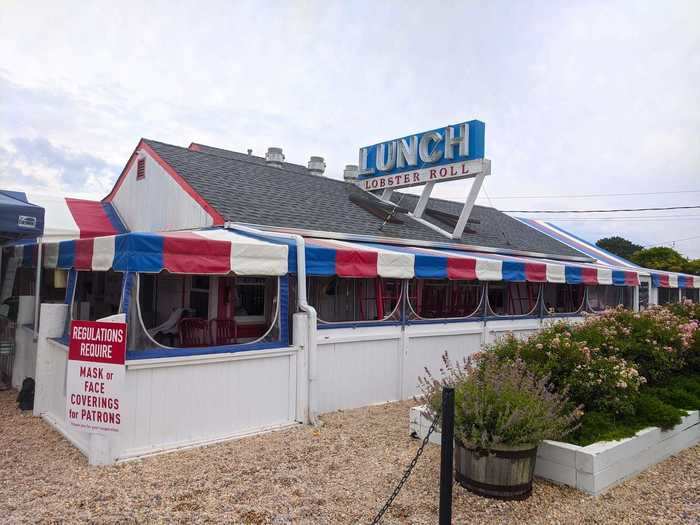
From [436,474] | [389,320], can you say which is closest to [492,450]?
[436,474]

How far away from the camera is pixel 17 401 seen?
24.5ft

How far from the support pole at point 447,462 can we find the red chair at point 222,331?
18.3 feet

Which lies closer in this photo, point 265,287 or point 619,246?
point 265,287

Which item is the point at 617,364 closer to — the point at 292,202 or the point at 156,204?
the point at 292,202

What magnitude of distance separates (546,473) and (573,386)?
3.40 feet

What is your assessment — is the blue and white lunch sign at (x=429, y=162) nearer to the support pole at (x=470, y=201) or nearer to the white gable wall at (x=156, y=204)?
the support pole at (x=470, y=201)

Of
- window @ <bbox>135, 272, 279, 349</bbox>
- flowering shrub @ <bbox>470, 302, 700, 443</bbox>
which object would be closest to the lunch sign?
window @ <bbox>135, 272, 279, 349</bbox>

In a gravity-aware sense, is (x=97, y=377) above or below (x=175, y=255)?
below

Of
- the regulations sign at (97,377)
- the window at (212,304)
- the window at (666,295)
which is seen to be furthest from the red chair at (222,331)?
the window at (666,295)

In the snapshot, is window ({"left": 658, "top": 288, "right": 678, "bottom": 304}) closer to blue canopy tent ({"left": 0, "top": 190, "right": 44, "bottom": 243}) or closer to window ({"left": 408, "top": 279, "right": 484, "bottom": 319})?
window ({"left": 408, "top": 279, "right": 484, "bottom": 319})

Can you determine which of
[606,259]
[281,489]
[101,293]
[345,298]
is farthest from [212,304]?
[606,259]

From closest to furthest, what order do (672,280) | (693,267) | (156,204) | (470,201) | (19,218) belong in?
(19,218), (156,204), (470,201), (672,280), (693,267)

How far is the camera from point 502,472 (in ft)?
14.6

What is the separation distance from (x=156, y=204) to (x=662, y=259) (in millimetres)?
31033
